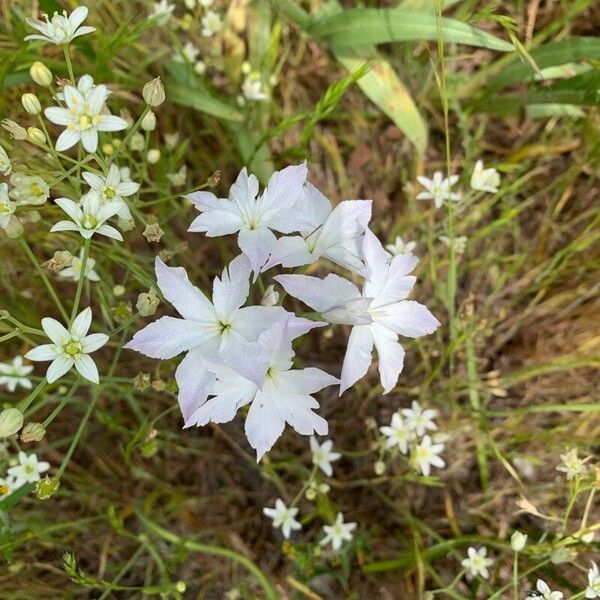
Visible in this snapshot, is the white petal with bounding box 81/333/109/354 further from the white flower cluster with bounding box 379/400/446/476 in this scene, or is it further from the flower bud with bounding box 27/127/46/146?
the white flower cluster with bounding box 379/400/446/476

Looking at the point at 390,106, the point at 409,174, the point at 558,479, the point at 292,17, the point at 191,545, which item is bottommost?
the point at 558,479

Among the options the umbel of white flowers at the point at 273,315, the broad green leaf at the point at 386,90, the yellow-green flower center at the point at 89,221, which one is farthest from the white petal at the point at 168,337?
the broad green leaf at the point at 386,90

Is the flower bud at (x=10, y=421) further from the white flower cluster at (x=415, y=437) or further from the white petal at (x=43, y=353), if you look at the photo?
the white flower cluster at (x=415, y=437)

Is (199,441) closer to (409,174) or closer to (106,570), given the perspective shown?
(106,570)

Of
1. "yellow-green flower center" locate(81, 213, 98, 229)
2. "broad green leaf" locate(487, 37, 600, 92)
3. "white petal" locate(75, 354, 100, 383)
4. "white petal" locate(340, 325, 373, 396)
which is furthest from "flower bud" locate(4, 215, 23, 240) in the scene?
"broad green leaf" locate(487, 37, 600, 92)

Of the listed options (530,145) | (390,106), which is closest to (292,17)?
(390,106)
